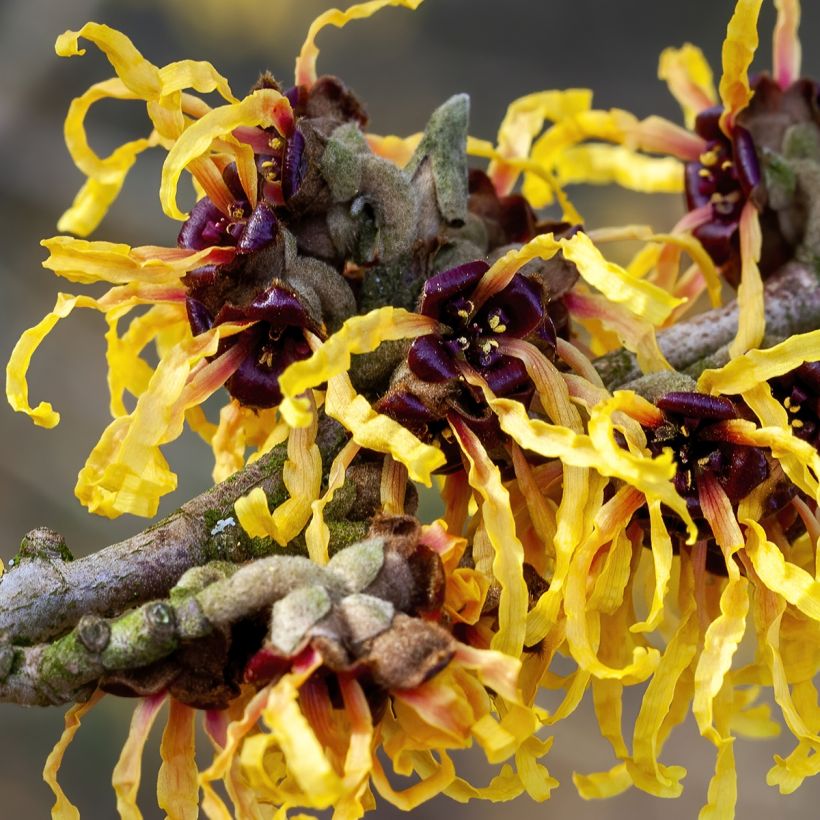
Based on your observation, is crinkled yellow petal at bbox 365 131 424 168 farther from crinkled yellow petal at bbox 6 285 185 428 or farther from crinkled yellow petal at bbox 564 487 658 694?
crinkled yellow petal at bbox 564 487 658 694

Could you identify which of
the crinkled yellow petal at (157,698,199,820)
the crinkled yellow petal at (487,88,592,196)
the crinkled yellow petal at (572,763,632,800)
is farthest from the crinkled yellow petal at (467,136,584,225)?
the crinkled yellow petal at (157,698,199,820)

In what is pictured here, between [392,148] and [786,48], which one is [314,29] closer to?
[392,148]

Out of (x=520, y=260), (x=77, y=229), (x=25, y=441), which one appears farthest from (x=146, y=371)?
(x=25, y=441)

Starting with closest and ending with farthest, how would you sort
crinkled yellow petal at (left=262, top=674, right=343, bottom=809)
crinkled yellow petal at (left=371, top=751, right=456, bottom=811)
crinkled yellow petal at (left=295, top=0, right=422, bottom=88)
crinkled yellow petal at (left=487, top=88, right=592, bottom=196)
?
crinkled yellow petal at (left=262, top=674, right=343, bottom=809), crinkled yellow petal at (left=371, top=751, right=456, bottom=811), crinkled yellow petal at (left=295, top=0, right=422, bottom=88), crinkled yellow petal at (left=487, top=88, right=592, bottom=196)

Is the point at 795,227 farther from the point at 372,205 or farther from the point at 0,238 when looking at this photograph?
the point at 0,238

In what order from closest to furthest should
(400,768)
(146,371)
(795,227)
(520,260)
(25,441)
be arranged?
(400,768) → (520,260) → (146,371) → (795,227) → (25,441)

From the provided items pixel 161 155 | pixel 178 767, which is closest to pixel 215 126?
pixel 178 767
